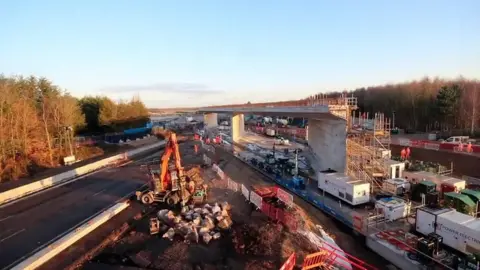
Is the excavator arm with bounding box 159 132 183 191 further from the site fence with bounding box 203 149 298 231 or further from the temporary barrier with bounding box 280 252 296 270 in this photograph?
the temporary barrier with bounding box 280 252 296 270

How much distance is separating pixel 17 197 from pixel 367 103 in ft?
235

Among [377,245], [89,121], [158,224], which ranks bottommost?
[377,245]

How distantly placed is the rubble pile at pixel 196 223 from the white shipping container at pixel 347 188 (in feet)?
28.0

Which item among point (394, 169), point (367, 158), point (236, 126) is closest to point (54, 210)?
point (367, 158)

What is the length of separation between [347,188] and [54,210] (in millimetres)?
21145

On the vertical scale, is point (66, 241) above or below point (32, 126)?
below

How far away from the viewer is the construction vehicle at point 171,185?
22188 mm

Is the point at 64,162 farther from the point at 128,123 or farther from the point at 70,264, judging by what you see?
the point at 128,123

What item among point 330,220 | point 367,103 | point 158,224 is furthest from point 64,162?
point 367,103

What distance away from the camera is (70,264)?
1412 centimetres

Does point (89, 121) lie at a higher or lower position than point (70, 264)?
higher

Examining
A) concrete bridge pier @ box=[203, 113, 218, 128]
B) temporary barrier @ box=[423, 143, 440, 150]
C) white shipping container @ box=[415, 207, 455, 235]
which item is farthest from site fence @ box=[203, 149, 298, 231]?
concrete bridge pier @ box=[203, 113, 218, 128]

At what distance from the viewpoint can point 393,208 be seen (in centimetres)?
1872

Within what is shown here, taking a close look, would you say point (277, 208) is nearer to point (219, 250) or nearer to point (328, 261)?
point (219, 250)
